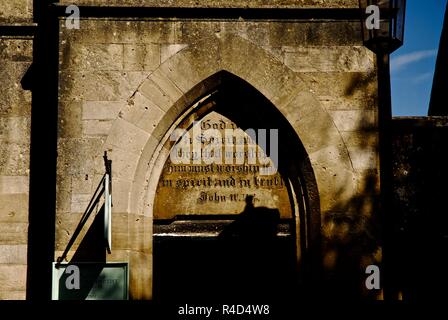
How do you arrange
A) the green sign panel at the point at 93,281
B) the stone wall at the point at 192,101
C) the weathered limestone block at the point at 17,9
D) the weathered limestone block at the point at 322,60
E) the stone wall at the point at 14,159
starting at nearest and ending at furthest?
the green sign panel at the point at 93,281 < the stone wall at the point at 192,101 < the stone wall at the point at 14,159 < the weathered limestone block at the point at 322,60 < the weathered limestone block at the point at 17,9

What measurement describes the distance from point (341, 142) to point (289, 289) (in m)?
1.98

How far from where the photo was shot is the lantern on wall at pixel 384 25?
6516mm

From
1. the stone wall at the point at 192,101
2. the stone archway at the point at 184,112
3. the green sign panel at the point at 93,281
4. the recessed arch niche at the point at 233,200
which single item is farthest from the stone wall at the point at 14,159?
the recessed arch niche at the point at 233,200

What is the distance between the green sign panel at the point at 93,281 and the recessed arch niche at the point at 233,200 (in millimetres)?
982

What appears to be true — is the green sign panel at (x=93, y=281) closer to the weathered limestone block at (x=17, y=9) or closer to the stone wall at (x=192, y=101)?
the stone wall at (x=192, y=101)

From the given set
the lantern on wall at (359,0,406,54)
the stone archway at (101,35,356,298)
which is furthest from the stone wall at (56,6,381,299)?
the lantern on wall at (359,0,406,54)

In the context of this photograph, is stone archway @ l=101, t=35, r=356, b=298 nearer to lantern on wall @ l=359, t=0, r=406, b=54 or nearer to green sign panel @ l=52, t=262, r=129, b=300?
green sign panel @ l=52, t=262, r=129, b=300

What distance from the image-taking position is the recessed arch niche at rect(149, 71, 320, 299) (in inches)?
A: 367

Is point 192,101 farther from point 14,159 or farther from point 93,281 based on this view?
point 93,281

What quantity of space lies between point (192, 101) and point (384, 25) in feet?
10.8

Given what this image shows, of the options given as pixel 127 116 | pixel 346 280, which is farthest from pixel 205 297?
pixel 127 116

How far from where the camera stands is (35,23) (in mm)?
9664

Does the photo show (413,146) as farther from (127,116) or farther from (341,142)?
(127,116)

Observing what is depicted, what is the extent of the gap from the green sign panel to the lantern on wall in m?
3.72
